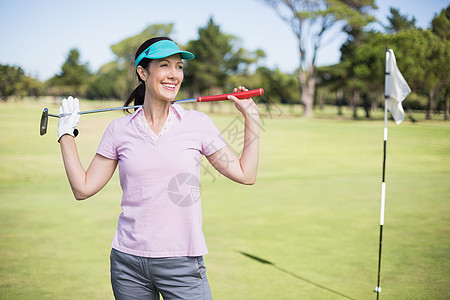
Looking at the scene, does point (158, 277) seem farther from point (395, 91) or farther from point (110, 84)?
point (110, 84)

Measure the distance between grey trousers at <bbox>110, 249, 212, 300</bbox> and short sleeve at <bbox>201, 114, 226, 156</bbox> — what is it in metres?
0.44

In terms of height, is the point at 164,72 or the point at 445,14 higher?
the point at 445,14

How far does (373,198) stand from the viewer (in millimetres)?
8469

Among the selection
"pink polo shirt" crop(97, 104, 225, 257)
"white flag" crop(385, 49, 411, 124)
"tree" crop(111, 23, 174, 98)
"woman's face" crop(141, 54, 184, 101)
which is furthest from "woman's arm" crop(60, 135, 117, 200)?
"tree" crop(111, 23, 174, 98)

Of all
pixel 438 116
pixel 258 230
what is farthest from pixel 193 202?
pixel 438 116

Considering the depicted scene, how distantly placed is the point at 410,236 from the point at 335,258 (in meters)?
1.47

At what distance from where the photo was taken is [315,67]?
50.3 meters

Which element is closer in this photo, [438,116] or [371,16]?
[438,116]

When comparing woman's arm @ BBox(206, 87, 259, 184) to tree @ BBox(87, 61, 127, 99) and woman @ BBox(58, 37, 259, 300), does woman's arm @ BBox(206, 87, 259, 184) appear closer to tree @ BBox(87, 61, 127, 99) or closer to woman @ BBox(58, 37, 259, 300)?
woman @ BBox(58, 37, 259, 300)

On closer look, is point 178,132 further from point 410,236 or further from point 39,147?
point 39,147

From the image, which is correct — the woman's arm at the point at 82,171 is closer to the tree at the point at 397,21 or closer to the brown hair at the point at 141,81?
the brown hair at the point at 141,81

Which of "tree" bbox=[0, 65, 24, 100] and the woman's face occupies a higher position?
"tree" bbox=[0, 65, 24, 100]

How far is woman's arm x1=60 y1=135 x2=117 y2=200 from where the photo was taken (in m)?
1.94

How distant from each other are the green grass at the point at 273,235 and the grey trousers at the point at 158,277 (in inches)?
30.2
